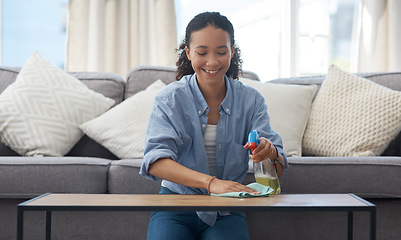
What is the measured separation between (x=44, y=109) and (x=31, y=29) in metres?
1.26

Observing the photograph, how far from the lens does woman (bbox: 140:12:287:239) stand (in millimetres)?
1271

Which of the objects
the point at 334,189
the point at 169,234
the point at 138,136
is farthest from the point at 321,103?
the point at 169,234

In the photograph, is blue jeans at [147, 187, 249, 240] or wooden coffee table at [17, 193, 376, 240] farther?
blue jeans at [147, 187, 249, 240]

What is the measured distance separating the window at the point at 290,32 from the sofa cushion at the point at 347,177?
5.88ft

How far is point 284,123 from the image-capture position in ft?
7.36

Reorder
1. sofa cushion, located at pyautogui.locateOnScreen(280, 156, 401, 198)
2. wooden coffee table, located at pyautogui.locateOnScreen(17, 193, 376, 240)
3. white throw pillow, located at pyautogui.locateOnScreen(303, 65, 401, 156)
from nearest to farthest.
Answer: wooden coffee table, located at pyautogui.locateOnScreen(17, 193, 376, 240)
sofa cushion, located at pyautogui.locateOnScreen(280, 156, 401, 198)
white throw pillow, located at pyautogui.locateOnScreen(303, 65, 401, 156)

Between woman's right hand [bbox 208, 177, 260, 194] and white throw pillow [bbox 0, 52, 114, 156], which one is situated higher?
white throw pillow [bbox 0, 52, 114, 156]

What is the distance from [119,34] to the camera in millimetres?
3170

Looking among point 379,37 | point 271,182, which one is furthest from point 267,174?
point 379,37

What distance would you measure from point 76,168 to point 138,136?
0.42 metres

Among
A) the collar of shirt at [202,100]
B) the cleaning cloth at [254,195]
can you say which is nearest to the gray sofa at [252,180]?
the collar of shirt at [202,100]

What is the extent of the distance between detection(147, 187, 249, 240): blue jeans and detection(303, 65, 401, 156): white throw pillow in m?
1.01

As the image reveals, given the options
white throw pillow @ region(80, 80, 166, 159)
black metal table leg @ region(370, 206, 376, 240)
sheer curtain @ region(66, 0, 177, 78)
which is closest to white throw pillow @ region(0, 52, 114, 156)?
white throw pillow @ region(80, 80, 166, 159)

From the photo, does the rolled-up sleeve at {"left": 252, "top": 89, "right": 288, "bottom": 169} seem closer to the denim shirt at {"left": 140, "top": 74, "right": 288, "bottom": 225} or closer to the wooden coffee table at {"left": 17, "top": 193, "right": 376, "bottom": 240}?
the denim shirt at {"left": 140, "top": 74, "right": 288, "bottom": 225}
